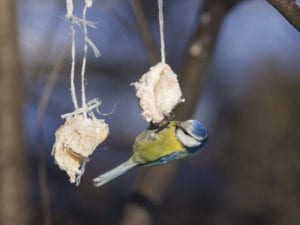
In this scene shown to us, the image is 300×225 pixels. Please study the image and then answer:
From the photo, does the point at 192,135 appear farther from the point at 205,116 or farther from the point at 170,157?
the point at 205,116

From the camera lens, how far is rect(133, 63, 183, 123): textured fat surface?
0.64 meters

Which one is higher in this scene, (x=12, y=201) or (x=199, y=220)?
(x=12, y=201)

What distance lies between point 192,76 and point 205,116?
1.79 metres

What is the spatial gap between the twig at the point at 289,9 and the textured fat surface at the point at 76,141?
0.20 m

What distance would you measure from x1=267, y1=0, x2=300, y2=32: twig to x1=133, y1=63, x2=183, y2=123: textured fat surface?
12 centimetres

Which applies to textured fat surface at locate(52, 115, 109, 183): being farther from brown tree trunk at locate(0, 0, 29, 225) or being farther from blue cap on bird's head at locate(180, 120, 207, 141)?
brown tree trunk at locate(0, 0, 29, 225)

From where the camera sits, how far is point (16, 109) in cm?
109

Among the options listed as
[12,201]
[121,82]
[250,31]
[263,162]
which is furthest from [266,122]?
[12,201]

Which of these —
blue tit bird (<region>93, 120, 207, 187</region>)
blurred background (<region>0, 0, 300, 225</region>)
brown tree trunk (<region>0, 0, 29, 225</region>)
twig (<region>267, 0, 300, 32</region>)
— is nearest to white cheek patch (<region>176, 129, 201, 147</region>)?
blue tit bird (<region>93, 120, 207, 187</region>)

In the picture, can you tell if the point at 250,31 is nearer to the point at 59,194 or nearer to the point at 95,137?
the point at 59,194

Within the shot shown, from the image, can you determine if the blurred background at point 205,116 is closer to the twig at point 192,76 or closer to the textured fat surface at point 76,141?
the twig at point 192,76

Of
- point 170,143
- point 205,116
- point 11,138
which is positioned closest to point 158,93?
point 170,143

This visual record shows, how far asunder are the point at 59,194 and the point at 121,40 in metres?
0.79

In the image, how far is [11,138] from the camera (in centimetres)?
109
